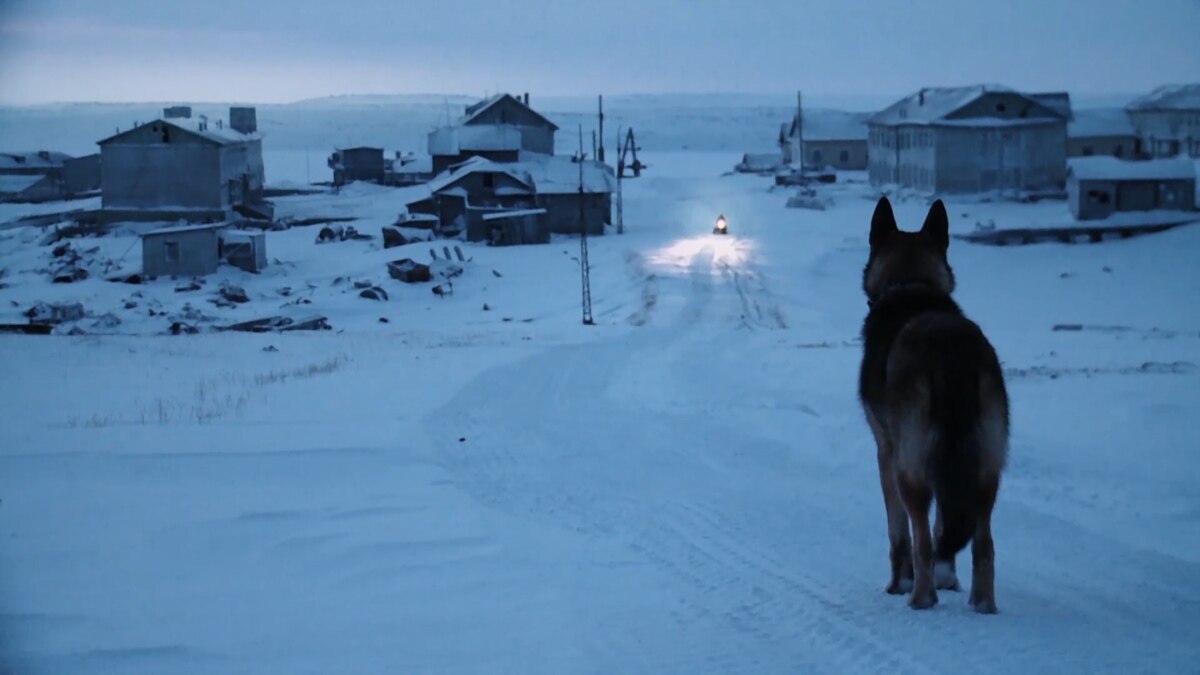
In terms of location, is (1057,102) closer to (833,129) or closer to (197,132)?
(833,129)

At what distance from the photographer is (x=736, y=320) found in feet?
92.9

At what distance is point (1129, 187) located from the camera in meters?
52.0

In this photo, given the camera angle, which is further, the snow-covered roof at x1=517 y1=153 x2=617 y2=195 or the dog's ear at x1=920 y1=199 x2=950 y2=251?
the snow-covered roof at x1=517 y1=153 x2=617 y2=195

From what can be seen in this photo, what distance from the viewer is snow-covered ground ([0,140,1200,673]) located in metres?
5.89

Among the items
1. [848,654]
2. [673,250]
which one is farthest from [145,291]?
[848,654]

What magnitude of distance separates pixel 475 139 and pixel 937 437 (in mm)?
65120

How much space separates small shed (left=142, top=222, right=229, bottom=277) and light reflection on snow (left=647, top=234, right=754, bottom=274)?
15.0 m

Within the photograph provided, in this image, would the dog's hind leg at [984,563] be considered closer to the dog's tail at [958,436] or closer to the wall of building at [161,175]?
the dog's tail at [958,436]

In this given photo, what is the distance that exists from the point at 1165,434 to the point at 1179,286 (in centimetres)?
2663

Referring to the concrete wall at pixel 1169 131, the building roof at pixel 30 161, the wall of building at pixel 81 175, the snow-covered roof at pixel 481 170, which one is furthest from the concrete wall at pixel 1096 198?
the building roof at pixel 30 161

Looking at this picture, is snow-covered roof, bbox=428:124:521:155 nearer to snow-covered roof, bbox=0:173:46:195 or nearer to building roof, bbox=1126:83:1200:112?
snow-covered roof, bbox=0:173:46:195

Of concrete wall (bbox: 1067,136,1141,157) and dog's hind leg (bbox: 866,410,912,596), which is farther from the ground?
concrete wall (bbox: 1067,136,1141,157)

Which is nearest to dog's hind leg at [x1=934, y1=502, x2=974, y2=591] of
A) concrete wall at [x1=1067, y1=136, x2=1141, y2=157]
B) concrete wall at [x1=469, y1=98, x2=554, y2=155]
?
concrete wall at [x1=469, y1=98, x2=554, y2=155]

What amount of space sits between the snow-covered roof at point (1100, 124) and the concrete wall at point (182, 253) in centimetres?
6017
